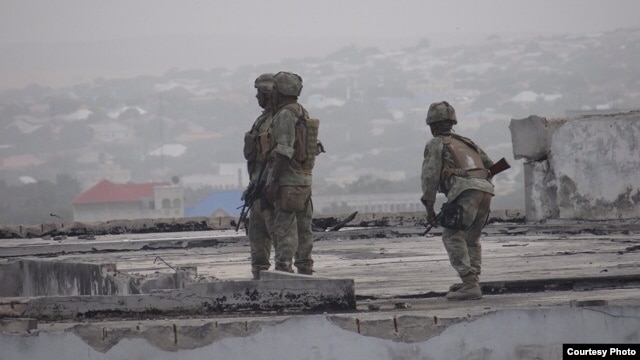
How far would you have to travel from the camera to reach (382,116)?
610ft

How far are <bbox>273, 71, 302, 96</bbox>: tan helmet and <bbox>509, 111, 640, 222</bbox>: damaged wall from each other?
9.08 m

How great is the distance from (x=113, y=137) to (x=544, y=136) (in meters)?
164

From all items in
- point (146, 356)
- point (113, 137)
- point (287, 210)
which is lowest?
point (146, 356)

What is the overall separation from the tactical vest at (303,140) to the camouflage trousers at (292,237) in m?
0.33

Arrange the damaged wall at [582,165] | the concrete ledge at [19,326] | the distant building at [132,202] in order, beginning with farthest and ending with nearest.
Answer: the distant building at [132,202], the damaged wall at [582,165], the concrete ledge at [19,326]

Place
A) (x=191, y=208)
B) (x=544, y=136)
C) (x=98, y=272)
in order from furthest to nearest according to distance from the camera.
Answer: (x=191, y=208) → (x=544, y=136) → (x=98, y=272)

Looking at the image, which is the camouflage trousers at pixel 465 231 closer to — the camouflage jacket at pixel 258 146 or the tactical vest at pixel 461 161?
the tactical vest at pixel 461 161

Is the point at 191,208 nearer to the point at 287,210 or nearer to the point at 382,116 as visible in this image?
the point at 382,116

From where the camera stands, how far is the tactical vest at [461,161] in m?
12.5

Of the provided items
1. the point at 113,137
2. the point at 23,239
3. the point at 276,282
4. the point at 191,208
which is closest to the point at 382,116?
the point at 113,137

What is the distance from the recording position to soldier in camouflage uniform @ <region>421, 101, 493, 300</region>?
492 inches

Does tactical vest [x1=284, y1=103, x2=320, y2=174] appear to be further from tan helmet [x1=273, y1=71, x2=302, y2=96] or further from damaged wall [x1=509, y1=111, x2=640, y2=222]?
damaged wall [x1=509, y1=111, x2=640, y2=222]

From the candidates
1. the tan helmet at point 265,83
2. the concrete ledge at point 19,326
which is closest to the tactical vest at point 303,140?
the tan helmet at point 265,83

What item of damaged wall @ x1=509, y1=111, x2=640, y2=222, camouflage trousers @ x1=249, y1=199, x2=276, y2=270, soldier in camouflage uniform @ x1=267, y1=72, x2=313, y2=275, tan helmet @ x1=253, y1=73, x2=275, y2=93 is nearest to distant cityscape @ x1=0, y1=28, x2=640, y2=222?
damaged wall @ x1=509, y1=111, x2=640, y2=222
